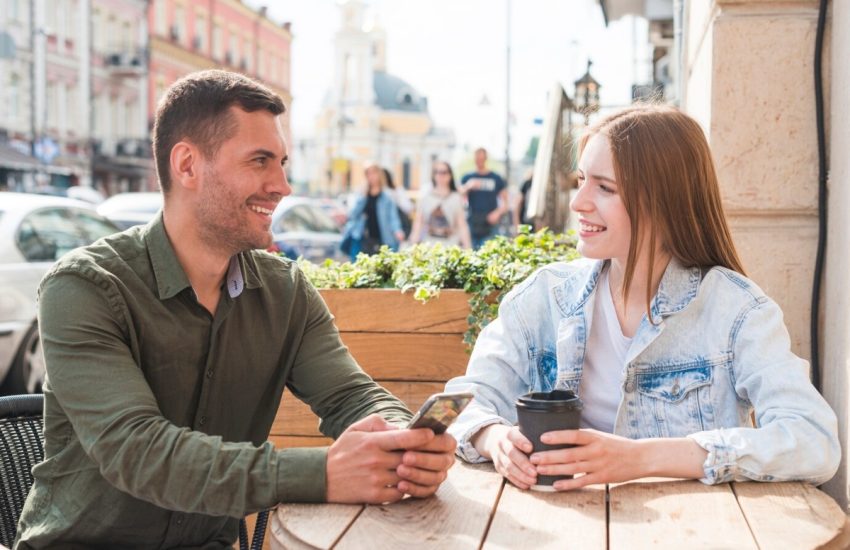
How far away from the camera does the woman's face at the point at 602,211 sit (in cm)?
248

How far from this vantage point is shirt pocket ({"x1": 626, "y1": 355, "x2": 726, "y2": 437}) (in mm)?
2381

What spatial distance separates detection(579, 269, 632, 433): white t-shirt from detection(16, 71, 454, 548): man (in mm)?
452

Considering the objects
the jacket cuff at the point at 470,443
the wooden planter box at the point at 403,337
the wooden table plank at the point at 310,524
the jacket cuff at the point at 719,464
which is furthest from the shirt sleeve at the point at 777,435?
the wooden planter box at the point at 403,337

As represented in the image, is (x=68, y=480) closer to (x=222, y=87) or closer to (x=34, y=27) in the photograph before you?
(x=222, y=87)

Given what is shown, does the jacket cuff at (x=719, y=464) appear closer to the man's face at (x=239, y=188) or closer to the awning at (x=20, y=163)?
the man's face at (x=239, y=188)

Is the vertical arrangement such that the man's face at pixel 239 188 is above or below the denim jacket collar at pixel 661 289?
above

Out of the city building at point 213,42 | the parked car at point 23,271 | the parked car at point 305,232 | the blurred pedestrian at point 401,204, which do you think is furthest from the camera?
the city building at point 213,42

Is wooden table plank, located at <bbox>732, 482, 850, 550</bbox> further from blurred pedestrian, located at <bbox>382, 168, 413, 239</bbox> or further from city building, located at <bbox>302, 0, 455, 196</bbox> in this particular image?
city building, located at <bbox>302, 0, 455, 196</bbox>

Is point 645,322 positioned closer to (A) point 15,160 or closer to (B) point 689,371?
(B) point 689,371

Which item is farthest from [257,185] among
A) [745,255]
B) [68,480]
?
[745,255]

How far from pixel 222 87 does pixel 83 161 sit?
41.8 meters

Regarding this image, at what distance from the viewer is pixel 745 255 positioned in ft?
10.7

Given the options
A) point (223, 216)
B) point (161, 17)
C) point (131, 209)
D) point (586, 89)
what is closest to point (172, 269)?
point (223, 216)

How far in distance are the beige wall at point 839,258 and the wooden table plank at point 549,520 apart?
33.7 inches
